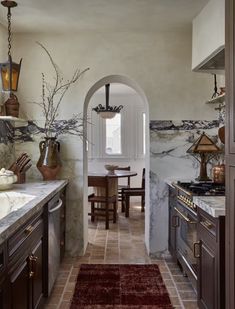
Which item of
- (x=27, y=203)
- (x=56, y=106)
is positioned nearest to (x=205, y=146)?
(x=56, y=106)

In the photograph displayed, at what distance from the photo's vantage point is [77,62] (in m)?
3.88

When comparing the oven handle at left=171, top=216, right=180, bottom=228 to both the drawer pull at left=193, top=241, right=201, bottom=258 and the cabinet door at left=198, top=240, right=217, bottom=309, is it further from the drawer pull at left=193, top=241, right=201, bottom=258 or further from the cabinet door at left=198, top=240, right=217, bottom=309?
the cabinet door at left=198, top=240, right=217, bottom=309

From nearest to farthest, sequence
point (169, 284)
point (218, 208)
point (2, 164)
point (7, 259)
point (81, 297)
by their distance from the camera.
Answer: point (7, 259) < point (218, 208) < point (81, 297) < point (169, 284) < point (2, 164)

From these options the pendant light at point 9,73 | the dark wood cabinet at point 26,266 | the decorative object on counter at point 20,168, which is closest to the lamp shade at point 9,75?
the pendant light at point 9,73

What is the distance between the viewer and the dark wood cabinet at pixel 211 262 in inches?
79.9

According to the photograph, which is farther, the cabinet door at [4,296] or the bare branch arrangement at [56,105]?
the bare branch arrangement at [56,105]

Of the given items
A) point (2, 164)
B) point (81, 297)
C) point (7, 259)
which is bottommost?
point (81, 297)

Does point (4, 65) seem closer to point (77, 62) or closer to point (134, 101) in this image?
point (77, 62)

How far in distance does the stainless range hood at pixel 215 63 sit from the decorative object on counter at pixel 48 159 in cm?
166

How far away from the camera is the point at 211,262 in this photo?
7.14 ft

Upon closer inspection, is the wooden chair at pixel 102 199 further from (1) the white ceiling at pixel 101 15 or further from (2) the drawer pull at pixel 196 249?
(2) the drawer pull at pixel 196 249

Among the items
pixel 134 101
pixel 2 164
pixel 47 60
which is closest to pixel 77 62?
pixel 47 60

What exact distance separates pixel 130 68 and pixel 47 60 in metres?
0.94

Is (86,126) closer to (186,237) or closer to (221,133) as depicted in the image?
(221,133)
